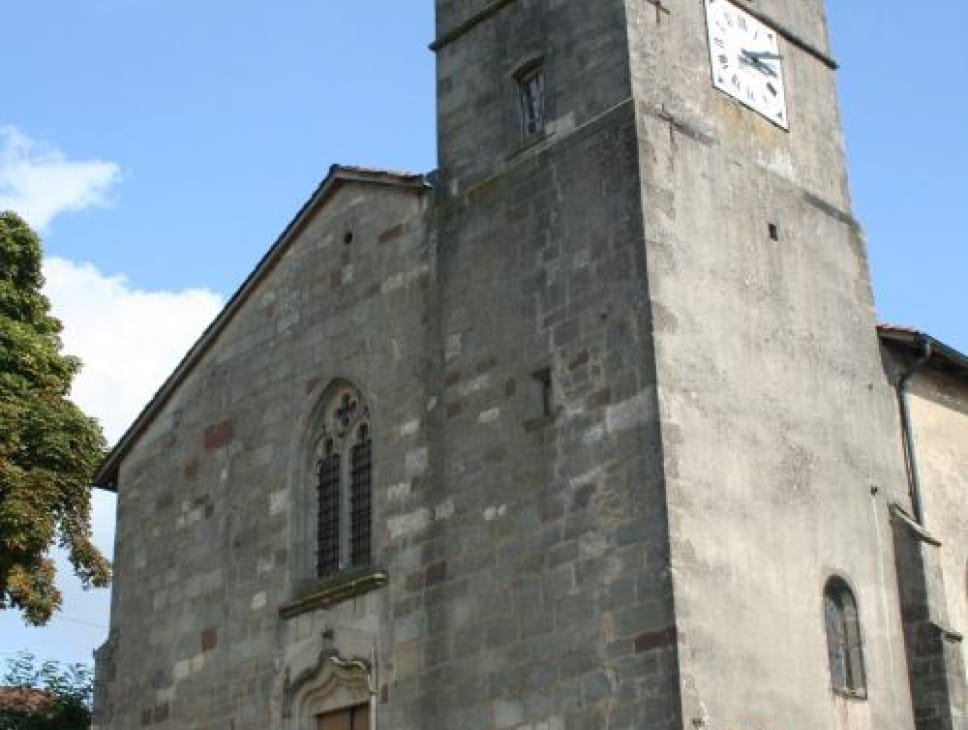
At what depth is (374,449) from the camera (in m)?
20.0

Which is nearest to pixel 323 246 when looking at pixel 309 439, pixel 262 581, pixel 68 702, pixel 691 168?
pixel 309 439

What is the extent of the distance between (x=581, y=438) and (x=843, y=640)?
11.5ft

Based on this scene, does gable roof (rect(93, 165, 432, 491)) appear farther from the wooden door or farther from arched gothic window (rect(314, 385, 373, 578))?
the wooden door

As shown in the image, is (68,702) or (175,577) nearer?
(175,577)

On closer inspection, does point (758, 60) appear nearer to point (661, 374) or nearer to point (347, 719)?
point (661, 374)

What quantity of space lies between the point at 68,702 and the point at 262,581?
1095 cm

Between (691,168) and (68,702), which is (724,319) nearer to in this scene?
(691,168)

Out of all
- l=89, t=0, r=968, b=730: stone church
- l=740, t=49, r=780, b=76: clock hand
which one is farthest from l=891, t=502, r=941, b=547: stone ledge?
l=740, t=49, r=780, b=76: clock hand

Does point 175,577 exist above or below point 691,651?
above

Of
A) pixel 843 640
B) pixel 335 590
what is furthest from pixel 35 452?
pixel 843 640

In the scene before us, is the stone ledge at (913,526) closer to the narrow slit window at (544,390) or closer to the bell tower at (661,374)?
the bell tower at (661,374)

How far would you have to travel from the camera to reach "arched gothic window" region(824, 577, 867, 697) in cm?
1723

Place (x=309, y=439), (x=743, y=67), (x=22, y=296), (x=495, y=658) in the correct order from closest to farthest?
(x=495, y=658)
(x=743, y=67)
(x=309, y=439)
(x=22, y=296)

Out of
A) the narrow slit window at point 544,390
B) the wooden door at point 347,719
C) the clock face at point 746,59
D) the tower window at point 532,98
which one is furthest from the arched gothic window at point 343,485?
the clock face at point 746,59
